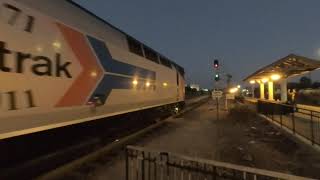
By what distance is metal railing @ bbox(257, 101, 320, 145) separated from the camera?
12.8m

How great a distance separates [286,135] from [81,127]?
890 cm

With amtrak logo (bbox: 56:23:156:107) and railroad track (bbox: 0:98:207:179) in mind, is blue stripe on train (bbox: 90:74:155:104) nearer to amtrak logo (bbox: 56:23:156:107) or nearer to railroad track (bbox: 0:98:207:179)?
amtrak logo (bbox: 56:23:156:107)

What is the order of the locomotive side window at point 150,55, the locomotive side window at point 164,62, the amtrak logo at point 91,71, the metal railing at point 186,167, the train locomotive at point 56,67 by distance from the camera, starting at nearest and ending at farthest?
the metal railing at point 186,167, the train locomotive at point 56,67, the amtrak logo at point 91,71, the locomotive side window at point 150,55, the locomotive side window at point 164,62

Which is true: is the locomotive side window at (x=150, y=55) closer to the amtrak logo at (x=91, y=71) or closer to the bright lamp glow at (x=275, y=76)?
the amtrak logo at (x=91, y=71)

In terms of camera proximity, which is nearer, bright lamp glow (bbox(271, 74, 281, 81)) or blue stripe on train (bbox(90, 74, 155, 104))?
blue stripe on train (bbox(90, 74, 155, 104))

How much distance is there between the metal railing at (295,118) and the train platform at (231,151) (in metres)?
0.61

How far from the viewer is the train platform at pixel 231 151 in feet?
27.0

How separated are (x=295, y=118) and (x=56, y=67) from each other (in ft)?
→ 55.6

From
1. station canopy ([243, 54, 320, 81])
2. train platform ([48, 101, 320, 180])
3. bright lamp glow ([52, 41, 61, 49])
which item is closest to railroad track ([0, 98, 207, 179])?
train platform ([48, 101, 320, 180])

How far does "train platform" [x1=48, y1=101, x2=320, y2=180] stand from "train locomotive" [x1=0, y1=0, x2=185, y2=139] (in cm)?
130

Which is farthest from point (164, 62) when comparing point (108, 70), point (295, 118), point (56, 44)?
point (56, 44)

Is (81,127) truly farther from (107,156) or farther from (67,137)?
(107,156)

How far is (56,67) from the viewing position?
23.4ft

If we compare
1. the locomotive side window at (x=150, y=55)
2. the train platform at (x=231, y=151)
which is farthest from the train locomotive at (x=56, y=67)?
the locomotive side window at (x=150, y=55)
